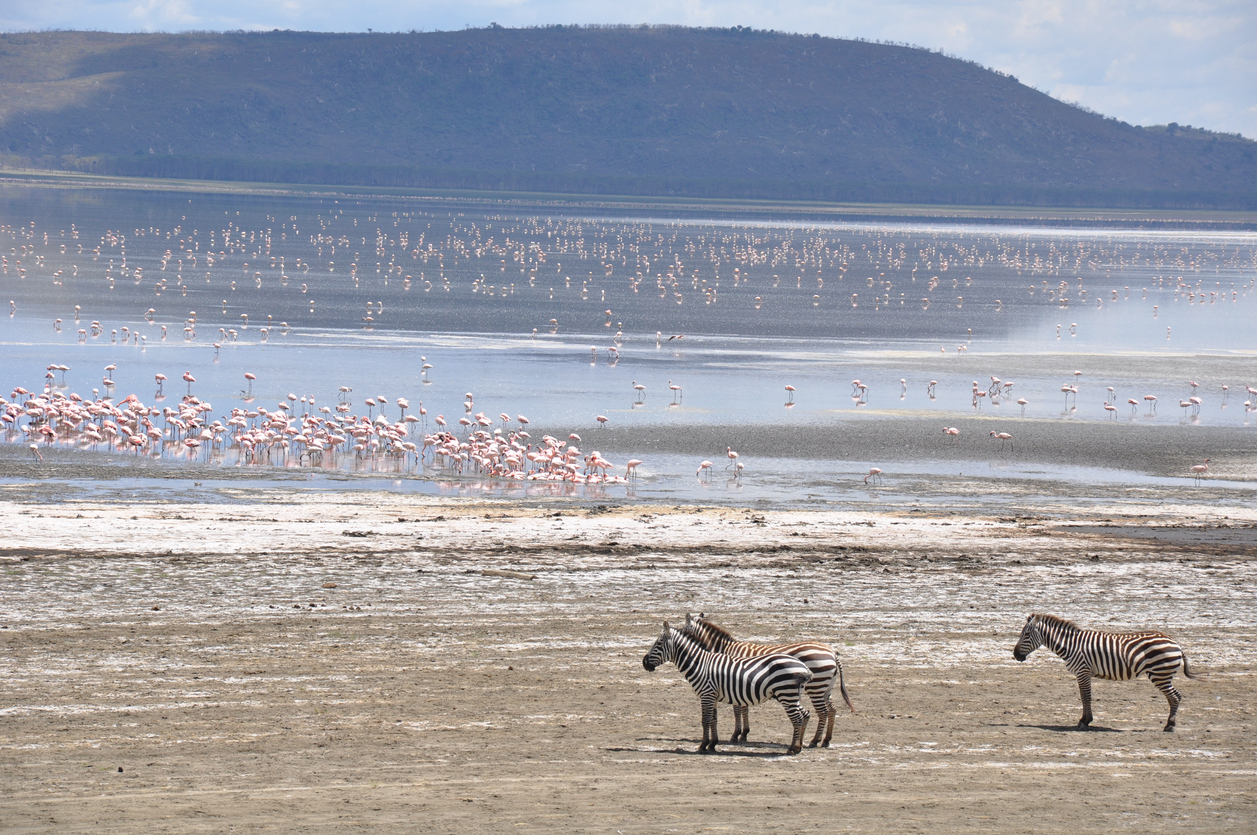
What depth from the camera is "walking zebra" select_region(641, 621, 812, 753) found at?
10.2 metres

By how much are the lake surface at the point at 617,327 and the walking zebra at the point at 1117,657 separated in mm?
13582

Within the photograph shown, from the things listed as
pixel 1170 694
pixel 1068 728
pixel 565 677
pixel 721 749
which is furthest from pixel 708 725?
pixel 1170 694

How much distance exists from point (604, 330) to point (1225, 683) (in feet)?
129

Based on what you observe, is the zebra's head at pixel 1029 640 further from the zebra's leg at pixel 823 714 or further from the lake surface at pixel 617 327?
the lake surface at pixel 617 327

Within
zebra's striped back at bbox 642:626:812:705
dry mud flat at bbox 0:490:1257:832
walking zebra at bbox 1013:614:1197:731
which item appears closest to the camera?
dry mud flat at bbox 0:490:1257:832

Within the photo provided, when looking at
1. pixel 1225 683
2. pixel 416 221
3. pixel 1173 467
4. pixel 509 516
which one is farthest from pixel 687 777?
pixel 416 221

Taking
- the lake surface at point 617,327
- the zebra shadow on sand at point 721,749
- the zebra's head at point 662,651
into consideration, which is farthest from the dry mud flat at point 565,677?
the lake surface at point 617,327

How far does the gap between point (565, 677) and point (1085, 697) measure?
13.9 ft

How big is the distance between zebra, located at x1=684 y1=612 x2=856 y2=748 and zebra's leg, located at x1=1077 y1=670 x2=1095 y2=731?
2.09 meters

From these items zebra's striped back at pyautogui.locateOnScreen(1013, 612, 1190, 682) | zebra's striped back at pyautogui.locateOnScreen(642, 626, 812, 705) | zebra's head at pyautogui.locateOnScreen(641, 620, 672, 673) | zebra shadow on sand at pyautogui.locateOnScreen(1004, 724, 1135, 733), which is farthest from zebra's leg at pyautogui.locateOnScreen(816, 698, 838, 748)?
zebra's striped back at pyautogui.locateOnScreen(1013, 612, 1190, 682)

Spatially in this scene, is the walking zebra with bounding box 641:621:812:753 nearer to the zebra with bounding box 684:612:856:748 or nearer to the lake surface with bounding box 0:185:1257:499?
the zebra with bounding box 684:612:856:748

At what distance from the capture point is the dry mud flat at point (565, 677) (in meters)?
9.52

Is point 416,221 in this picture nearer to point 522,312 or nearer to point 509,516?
point 522,312

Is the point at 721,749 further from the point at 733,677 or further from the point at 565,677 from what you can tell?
the point at 565,677
